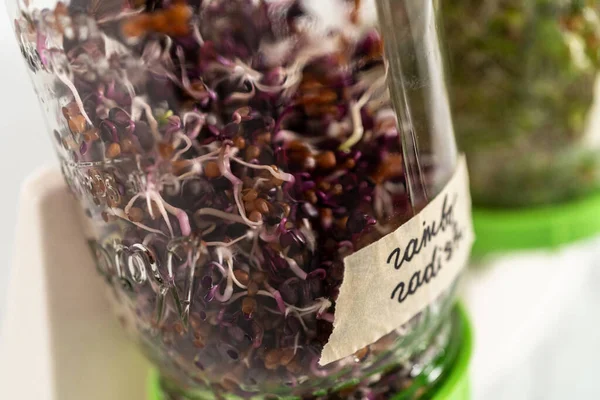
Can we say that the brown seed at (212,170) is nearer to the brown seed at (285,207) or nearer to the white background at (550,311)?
the brown seed at (285,207)

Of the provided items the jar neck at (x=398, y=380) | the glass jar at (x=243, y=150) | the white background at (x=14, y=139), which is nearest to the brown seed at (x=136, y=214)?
the glass jar at (x=243, y=150)

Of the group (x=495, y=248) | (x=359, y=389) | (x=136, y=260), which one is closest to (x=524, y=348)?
(x=495, y=248)

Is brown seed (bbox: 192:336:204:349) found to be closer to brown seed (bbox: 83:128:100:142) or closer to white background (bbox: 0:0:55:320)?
brown seed (bbox: 83:128:100:142)

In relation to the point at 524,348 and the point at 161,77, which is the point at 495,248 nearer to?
the point at 524,348

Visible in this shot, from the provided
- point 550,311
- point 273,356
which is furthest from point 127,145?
point 550,311

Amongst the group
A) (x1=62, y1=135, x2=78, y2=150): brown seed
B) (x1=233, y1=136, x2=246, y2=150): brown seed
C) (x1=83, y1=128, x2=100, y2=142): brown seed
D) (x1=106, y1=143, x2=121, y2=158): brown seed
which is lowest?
(x1=233, y1=136, x2=246, y2=150): brown seed

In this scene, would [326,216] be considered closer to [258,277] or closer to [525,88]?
[258,277]

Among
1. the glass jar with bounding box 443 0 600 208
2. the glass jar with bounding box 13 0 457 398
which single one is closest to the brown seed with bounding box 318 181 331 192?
the glass jar with bounding box 13 0 457 398
